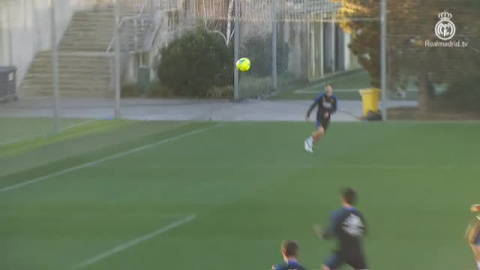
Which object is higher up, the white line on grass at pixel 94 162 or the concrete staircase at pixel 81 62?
the concrete staircase at pixel 81 62

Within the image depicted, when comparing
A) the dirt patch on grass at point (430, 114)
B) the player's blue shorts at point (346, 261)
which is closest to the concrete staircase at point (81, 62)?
the dirt patch on grass at point (430, 114)

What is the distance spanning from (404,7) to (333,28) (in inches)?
714

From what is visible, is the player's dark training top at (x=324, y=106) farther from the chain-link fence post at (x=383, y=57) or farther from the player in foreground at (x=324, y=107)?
the chain-link fence post at (x=383, y=57)

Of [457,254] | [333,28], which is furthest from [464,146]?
[333,28]

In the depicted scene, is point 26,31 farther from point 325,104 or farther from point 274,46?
point 325,104

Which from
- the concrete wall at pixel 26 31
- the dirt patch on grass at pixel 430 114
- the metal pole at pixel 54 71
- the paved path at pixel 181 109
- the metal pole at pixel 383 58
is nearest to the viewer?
the metal pole at pixel 54 71

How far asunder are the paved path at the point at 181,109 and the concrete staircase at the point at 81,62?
1164 mm

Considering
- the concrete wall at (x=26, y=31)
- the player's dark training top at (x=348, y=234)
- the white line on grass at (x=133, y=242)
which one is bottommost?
the white line on grass at (x=133, y=242)

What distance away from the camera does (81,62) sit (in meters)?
37.8

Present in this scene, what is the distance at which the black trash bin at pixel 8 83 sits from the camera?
113 ft

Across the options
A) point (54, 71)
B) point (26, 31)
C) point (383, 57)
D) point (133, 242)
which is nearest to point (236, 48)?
point (383, 57)

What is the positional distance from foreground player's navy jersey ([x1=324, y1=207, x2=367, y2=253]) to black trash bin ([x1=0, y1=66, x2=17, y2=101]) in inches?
1009

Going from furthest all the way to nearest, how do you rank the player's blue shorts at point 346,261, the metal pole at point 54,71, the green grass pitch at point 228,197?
1. the metal pole at point 54,71
2. the green grass pitch at point 228,197
3. the player's blue shorts at point 346,261

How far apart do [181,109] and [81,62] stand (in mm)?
7068
